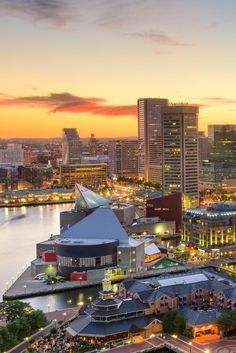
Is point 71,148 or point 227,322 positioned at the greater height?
point 71,148

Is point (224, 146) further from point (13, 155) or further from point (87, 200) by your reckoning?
point (87, 200)

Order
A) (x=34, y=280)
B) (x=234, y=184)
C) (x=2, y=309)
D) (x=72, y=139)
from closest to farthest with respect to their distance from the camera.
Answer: (x=2, y=309)
(x=34, y=280)
(x=234, y=184)
(x=72, y=139)

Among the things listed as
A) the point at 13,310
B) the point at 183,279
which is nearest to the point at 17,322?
the point at 13,310

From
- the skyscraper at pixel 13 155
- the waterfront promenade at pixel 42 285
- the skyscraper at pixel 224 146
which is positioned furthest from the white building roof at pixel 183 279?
the skyscraper at pixel 13 155

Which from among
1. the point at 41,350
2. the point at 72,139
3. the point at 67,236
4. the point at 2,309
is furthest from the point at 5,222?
the point at 72,139

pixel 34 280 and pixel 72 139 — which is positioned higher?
pixel 72 139

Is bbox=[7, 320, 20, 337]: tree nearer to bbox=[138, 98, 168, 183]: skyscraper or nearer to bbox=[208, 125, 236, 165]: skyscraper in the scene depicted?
bbox=[138, 98, 168, 183]: skyscraper

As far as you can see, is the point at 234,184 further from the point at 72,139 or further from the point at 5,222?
the point at 72,139
